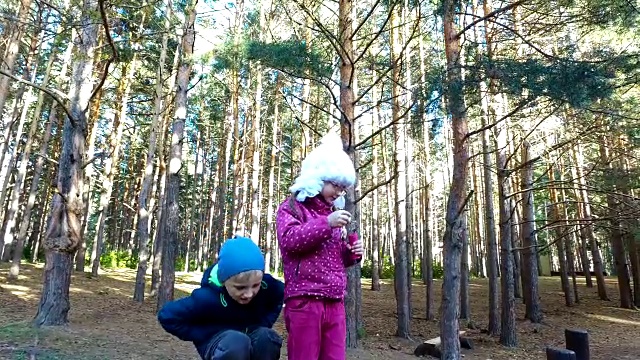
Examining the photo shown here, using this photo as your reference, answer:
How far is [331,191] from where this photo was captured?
2.32 metres

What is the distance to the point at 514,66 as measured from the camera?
556cm

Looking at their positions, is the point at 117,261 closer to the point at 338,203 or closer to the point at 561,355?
the point at 338,203

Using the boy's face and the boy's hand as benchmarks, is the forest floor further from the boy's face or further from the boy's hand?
the boy's hand

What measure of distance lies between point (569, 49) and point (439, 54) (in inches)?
252

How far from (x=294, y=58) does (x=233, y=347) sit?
16.2 ft

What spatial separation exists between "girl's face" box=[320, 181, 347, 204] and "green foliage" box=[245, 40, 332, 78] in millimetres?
4190

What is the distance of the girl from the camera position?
2.04 meters

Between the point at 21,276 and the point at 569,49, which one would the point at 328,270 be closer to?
the point at 569,49

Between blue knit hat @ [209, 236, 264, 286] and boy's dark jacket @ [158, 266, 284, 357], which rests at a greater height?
blue knit hat @ [209, 236, 264, 286]

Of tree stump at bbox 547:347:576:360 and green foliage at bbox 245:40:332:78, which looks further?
green foliage at bbox 245:40:332:78

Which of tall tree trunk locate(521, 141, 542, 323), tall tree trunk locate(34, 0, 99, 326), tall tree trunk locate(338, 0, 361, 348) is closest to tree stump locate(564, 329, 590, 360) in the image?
tall tree trunk locate(338, 0, 361, 348)

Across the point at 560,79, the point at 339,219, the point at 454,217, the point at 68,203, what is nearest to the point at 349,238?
the point at 339,219

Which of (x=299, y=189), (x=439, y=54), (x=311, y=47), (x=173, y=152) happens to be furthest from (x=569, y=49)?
(x=173, y=152)

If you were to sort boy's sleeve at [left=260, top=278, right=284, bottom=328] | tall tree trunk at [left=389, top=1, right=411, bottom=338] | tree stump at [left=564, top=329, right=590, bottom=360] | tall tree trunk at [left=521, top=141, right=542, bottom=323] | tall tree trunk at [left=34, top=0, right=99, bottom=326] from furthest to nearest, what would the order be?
tall tree trunk at [left=521, top=141, right=542, bottom=323] → tall tree trunk at [left=389, top=1, right=411, bottom=338] → tall tree trunk at [left=34, top=0, right=99, bottom=326] → tree stump at [left=564, top=329, right=590, bottom=360] → boy's sleeve at [left=260, top=278, right=284, bottom=328]
